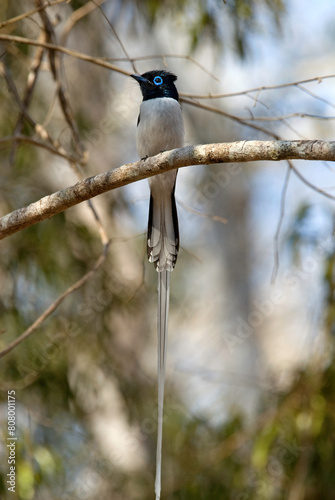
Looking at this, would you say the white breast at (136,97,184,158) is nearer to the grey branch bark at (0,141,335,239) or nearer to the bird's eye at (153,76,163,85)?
the bird's eye at (153,76,163,85)

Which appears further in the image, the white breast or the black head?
the black head

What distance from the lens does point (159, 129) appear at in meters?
2.83

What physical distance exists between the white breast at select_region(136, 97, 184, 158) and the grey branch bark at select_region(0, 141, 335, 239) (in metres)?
0.73

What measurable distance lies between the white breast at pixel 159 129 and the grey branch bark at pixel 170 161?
0.73 meters

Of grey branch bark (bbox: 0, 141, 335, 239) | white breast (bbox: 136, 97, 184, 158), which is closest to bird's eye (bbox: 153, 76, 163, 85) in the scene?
white breast (bbox: 136, 97, 184, 158)

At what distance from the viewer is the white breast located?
2.84 metres

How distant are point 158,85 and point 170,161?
110 cm

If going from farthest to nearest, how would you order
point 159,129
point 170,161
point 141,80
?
point 141,80 → point 159,129 → point 170,161

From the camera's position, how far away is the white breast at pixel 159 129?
2.84m

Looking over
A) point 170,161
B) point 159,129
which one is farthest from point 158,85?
point 170,161

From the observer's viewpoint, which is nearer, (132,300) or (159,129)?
(159,129)

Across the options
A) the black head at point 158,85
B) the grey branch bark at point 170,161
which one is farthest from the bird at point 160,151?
the grey branch bark at point 170,161

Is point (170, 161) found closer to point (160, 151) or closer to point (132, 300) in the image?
point (160, 151)

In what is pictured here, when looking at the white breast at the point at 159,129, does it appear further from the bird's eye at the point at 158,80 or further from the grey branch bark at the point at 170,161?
the grey branch bark at the point at 170,161
